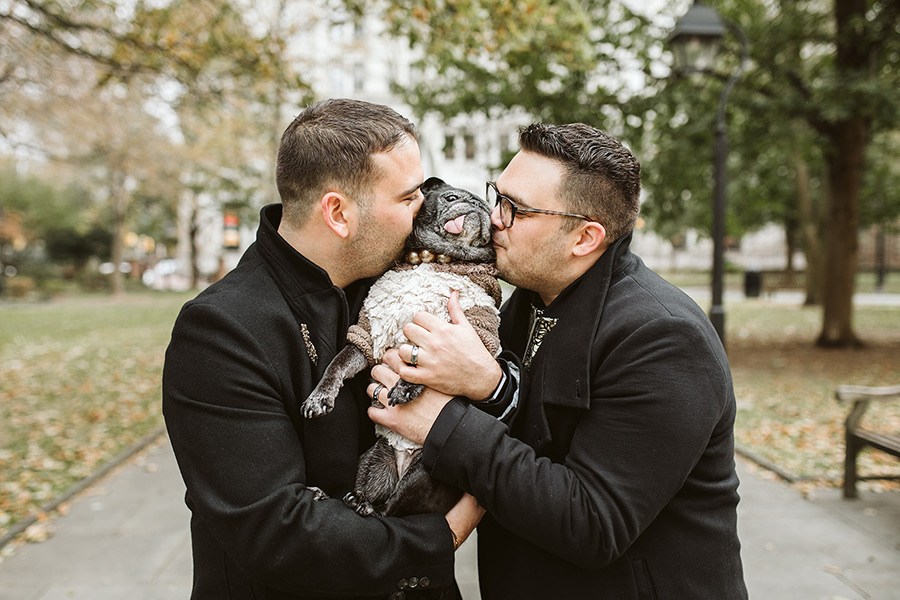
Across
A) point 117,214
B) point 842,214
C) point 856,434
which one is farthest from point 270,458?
point 117,214

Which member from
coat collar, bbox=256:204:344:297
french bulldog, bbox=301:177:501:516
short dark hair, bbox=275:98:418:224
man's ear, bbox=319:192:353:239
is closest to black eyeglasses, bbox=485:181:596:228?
french bulldog, bbox=301:177:501:516

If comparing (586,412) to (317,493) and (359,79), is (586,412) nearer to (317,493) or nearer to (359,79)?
(317,493)

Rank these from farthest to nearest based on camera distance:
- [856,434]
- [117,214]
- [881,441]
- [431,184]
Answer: [117,214]
[856,434]
[881,441]
[431,184]

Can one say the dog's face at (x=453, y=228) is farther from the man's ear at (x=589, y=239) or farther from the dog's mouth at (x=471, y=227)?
the man's ear at (x=589, y=239)

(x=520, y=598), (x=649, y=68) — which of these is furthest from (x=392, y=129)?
(x=649, y=68)

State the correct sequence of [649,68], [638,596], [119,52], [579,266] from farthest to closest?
[649,68] < [119,52] < [579,266] < [638,596]

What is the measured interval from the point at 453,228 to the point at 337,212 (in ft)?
1.48

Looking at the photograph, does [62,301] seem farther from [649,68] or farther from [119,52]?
[649,68]

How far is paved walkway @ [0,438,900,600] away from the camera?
4613 millimetres

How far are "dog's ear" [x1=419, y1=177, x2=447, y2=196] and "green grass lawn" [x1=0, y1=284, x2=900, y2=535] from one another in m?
5.43

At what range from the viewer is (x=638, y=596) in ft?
6.41

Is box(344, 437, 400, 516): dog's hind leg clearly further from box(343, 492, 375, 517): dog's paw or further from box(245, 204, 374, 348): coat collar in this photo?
box(245, 204, 374, 348): coat collar

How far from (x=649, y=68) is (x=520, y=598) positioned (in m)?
11.1

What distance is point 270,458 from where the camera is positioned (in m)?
1.78
